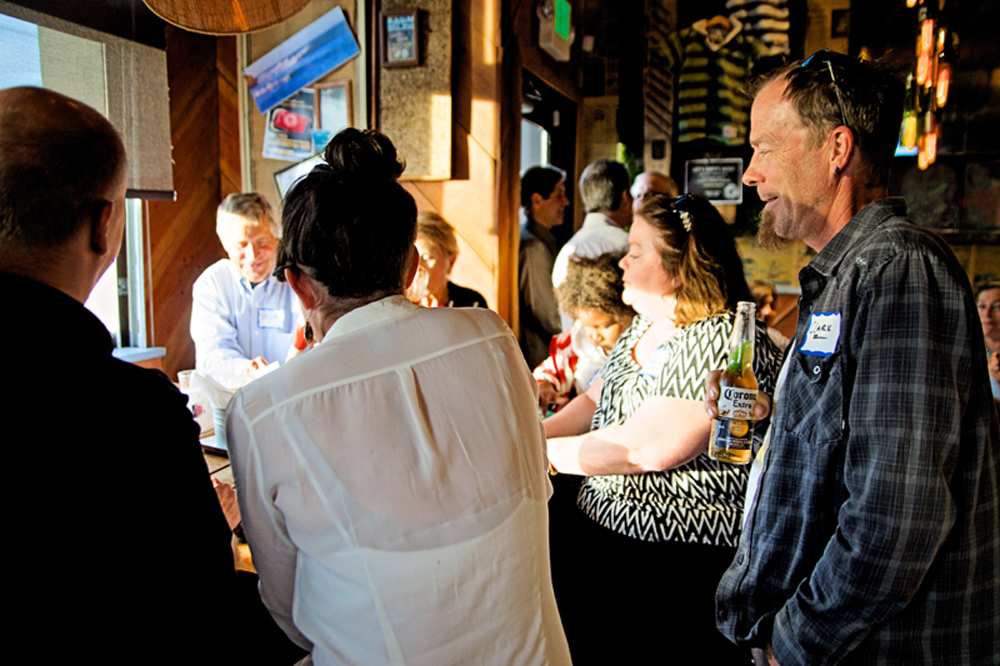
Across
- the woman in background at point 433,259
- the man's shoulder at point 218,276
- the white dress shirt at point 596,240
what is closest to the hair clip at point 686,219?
the woman in background at point 433,259

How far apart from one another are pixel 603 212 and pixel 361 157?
2.81 metres

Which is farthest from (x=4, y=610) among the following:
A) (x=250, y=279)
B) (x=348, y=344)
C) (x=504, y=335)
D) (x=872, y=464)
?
(x=250, y=279)

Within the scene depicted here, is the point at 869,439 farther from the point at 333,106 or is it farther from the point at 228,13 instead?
the point at 333,106

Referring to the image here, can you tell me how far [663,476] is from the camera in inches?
72.3

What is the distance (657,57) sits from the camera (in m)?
5.70

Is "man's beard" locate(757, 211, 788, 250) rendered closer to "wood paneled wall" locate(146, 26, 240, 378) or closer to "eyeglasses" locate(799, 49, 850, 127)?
"eyeglasses" locate(799, 49, 850, 127)

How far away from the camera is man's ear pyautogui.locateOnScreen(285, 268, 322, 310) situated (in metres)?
1.17

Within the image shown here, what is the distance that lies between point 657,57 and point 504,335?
5102 mm

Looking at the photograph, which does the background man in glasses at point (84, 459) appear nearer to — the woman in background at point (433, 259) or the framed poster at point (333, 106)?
the woman in background at point (433, 259)

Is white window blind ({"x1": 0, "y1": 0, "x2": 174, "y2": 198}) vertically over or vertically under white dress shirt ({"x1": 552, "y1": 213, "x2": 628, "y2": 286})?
over

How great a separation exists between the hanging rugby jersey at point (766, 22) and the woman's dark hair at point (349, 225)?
489 cm

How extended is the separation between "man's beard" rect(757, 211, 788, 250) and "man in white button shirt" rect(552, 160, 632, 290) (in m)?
2.10

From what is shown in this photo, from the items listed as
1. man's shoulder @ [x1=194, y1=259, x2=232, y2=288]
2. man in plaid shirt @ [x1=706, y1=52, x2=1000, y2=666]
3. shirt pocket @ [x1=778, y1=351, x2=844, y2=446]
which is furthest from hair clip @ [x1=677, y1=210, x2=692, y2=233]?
man's shoulder @ [x1=194, y1=259, x2=232, y2=288]

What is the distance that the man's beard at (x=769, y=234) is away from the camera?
1.37m
